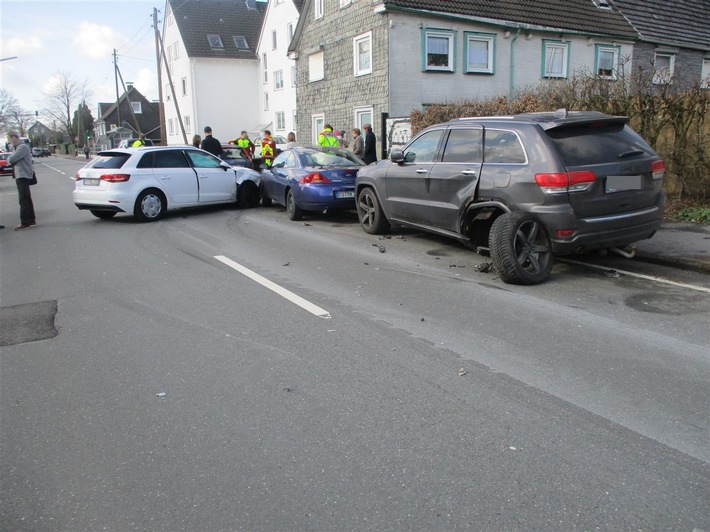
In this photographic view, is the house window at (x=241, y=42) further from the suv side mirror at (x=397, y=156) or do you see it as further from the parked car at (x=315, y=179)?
the suv side mirror at (x=397, y=156)

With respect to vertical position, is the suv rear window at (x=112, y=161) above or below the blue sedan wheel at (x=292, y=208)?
above

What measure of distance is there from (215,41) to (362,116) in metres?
27.9

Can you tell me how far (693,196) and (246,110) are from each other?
38026 mm

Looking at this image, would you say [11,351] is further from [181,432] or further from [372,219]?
[372,219]

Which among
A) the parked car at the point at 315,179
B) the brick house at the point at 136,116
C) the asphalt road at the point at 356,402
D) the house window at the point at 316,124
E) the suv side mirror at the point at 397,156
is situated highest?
the brick house at the point at 136,116

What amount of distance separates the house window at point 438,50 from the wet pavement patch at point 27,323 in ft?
55.4

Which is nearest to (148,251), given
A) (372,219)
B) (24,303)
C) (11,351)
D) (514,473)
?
(24,303)

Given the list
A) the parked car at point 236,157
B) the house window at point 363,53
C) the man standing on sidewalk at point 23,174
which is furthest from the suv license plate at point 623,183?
the house window at point 363,53

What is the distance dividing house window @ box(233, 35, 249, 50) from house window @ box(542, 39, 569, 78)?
2895cm

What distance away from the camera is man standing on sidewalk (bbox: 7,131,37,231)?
11523mm

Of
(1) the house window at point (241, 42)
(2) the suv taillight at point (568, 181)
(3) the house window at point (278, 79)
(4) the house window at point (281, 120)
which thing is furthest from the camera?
(1) the house window at point (241, 42)

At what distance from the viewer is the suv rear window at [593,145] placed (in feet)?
21.1

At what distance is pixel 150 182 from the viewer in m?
12.3

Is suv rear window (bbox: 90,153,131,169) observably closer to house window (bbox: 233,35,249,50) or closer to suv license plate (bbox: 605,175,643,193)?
suv license plate (bbox: 605,175,643,193)
